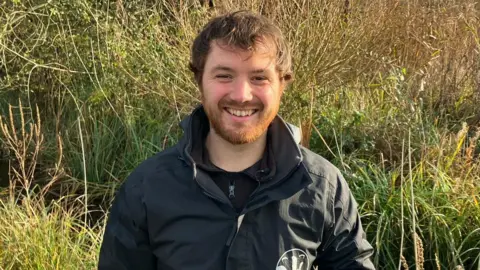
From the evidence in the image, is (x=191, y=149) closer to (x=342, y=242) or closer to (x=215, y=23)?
(x=215, y=23)

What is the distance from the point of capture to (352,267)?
7.17 ft

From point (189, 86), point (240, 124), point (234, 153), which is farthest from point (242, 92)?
point (189, 86)

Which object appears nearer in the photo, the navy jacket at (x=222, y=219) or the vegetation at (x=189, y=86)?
the navy jacket at (x=222, y=219)

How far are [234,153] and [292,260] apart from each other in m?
0.39

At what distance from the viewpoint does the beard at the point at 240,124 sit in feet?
6.86

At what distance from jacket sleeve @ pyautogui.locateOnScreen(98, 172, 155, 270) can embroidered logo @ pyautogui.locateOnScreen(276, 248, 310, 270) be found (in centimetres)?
42

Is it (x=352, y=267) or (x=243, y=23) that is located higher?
(x=243, y=23)

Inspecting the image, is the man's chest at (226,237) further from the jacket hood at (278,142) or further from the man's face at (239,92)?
the man's face at (239,92)

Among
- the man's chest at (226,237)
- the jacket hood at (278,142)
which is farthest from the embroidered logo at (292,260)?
the jacket hood at (278,142)

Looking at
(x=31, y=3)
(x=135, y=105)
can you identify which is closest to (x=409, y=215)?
(x=135, y=105)

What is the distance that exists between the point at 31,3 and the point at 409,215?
156 inches

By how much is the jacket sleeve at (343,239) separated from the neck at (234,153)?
287 mm

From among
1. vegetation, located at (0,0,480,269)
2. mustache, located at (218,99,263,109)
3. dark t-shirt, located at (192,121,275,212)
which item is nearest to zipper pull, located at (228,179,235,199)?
dark t-shirt, located at (192,121,275,212)

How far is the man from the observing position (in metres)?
2.03
